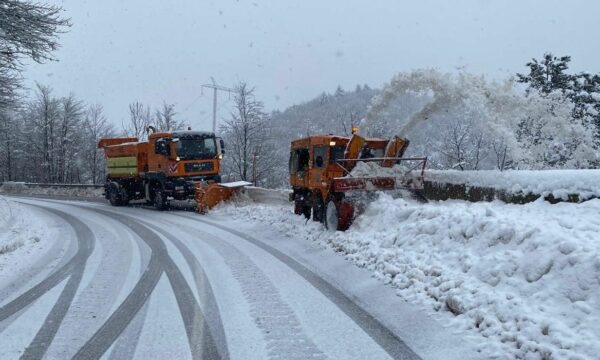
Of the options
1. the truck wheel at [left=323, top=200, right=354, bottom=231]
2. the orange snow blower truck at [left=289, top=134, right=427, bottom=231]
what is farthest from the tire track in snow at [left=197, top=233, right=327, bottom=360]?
the orange snow blower truck at [left=289, top=134, right=427, bottom=231]

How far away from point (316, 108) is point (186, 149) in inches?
4164

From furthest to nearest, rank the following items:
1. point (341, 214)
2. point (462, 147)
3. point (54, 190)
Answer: point (462, 147) → point (54, 190) → point (341, 214)

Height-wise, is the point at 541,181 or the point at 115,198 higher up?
the point at 541,181

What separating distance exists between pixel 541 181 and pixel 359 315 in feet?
17.7

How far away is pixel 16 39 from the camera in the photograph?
1410 centimetres

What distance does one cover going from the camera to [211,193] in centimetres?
2044

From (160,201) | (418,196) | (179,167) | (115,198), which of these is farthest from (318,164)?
(115,198)

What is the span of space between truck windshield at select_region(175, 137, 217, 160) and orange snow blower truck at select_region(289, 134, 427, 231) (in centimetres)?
874

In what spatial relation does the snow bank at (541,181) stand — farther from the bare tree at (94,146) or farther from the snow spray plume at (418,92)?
the bare tree at (94,146)

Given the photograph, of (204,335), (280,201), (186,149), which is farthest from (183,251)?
(186,149)

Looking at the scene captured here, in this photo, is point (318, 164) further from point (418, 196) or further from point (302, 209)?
point (418, 196)

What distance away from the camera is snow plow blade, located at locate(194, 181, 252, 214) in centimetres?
2033

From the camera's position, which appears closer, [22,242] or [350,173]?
[22,242]

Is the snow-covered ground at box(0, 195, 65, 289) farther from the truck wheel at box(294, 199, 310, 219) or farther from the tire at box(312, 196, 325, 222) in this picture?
the truck wheel at box(294, 199, 310, 219)
